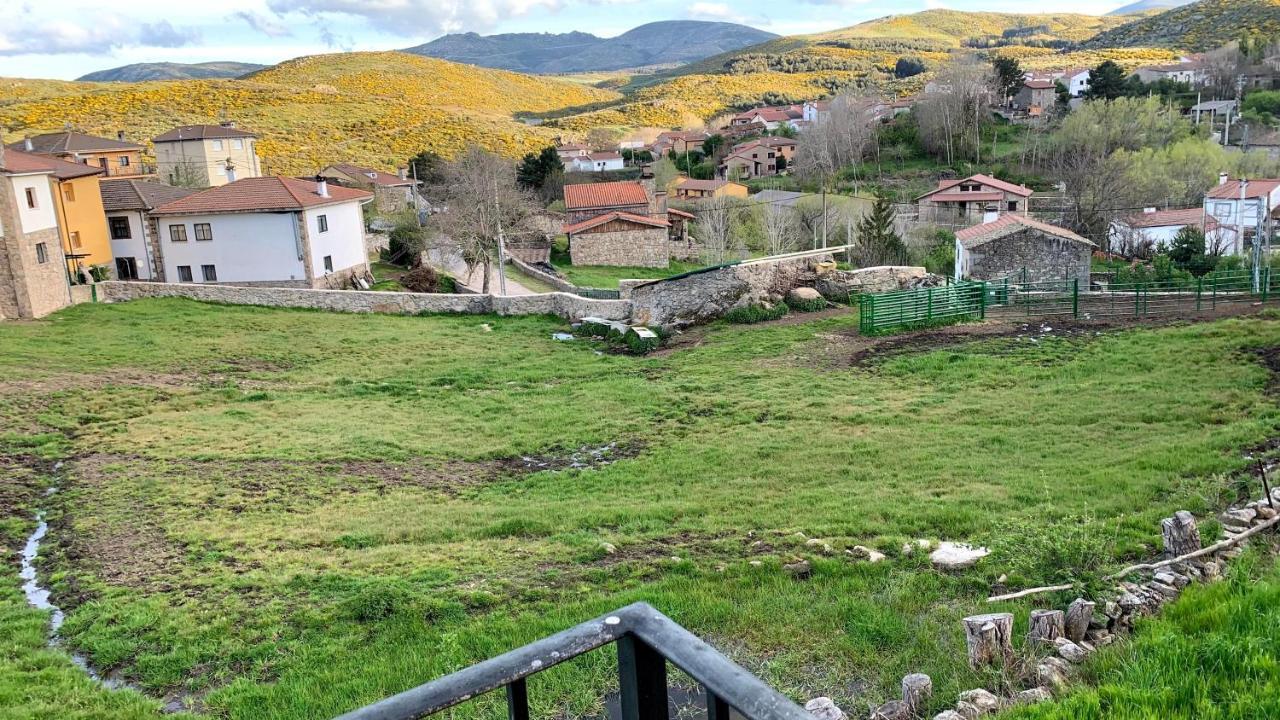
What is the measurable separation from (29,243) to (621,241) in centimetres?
3219

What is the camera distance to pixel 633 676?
2.38m

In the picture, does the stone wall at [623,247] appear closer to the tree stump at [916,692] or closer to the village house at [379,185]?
the village house at [379,185]

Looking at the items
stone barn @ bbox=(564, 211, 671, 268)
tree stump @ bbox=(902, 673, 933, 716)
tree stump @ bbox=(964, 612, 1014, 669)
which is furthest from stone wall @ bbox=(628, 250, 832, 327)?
stone barn @ bbox=(564, 211, 671, 268)

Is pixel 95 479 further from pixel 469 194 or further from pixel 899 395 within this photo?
pixel 469 194

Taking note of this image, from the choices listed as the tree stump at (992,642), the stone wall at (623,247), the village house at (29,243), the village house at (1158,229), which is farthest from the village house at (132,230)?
the village house at (1158,229)

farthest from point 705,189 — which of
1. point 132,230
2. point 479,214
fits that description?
point 132,230

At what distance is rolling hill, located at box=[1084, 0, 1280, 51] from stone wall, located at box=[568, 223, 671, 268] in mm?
110777

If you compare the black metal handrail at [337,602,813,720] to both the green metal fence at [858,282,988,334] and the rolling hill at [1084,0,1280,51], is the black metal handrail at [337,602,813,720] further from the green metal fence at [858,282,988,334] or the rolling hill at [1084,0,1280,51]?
the rolling hill at [1084,0,1280,51]

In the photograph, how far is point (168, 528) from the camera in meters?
12.2

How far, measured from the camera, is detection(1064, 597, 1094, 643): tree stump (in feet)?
21.3

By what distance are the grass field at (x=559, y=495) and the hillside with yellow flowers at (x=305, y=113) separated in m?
66.3

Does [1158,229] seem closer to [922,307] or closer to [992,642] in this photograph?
[922,307]

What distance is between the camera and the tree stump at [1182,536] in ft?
25.8

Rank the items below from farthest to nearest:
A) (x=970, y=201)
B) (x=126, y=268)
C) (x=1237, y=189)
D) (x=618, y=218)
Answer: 1. (x=970, y=201)
2. (x=618, y=218)
3. (x=1237, y=189)
4. (x=126, y=268)
